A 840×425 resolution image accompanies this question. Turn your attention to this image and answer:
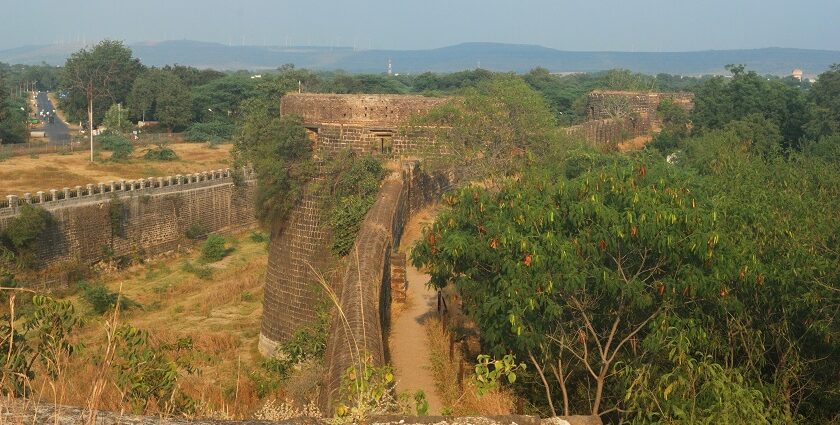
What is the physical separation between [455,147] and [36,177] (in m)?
31.9

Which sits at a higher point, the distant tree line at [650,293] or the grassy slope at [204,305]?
the distant tree line at [650,293]

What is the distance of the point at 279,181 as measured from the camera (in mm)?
16750

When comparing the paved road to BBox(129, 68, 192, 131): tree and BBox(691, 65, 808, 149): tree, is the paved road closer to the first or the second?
BBox(129, 68, 192, 131): tree

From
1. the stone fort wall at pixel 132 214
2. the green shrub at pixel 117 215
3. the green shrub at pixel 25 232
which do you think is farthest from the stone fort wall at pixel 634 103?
the green shrub at pixel 25 232

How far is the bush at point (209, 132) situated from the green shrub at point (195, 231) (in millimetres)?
25002

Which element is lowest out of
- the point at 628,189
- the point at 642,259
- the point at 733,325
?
the point at 733,325

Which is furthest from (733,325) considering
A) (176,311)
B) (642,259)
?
(176,311)

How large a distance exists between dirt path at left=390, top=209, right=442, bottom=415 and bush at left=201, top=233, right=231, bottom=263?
68.9ft

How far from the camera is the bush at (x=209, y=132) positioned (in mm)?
64875

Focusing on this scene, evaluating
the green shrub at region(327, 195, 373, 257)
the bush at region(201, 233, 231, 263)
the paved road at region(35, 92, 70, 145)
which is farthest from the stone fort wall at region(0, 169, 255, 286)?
the paved road at region(35, 92, 70, 145)

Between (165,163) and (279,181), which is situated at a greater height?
(279,181)

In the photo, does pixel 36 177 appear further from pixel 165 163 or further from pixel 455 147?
pixel 455 147

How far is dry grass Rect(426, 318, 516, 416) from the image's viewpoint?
9.87m

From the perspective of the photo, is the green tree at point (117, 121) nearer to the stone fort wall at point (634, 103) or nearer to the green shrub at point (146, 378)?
the stone fort wall at point (634, 103)
